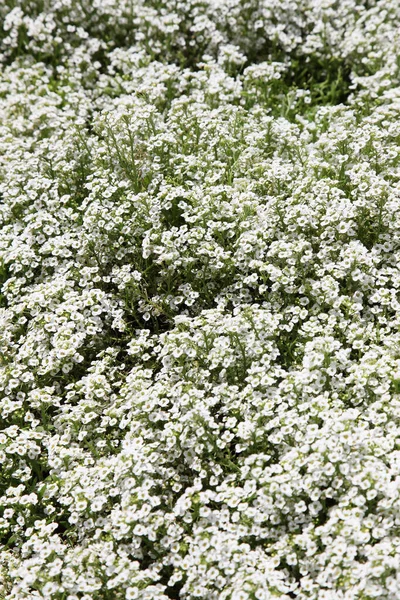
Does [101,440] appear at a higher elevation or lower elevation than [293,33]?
lower

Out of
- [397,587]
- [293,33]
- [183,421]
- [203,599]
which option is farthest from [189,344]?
[293,33]

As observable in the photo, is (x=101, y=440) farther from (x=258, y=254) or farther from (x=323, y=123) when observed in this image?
(x=323, y=123)

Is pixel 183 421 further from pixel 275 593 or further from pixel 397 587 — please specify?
pixel 397 587

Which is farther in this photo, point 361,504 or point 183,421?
point 183,421

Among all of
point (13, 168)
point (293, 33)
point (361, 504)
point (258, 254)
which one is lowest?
point (361, 504)

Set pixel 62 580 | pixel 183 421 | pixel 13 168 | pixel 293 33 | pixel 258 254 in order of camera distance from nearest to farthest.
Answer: pixel 62 580, pixel 183 421, pixel 258 254, pixel 13 168, pixel 293 33

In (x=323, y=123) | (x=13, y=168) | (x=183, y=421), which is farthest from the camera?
(x=323, y=123)
